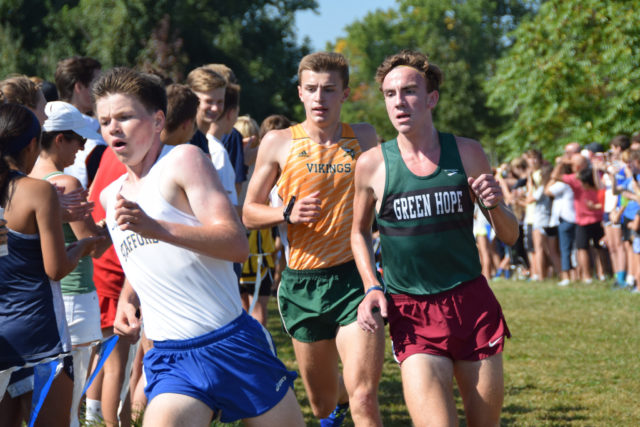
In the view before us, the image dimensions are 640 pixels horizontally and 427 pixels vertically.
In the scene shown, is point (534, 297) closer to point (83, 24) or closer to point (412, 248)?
point (412, 248)

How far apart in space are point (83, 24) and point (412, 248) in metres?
35.2

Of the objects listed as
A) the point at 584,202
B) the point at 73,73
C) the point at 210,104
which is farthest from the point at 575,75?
the point at 73,73

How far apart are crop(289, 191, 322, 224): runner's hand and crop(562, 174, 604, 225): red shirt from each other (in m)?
11.2

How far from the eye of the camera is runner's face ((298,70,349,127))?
218 inches

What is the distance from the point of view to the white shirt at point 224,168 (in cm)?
621

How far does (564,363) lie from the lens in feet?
30.9

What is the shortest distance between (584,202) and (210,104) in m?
10.3

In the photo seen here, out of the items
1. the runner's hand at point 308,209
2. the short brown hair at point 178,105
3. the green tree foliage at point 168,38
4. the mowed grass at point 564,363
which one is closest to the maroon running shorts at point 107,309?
the short brown hair at point 178,105

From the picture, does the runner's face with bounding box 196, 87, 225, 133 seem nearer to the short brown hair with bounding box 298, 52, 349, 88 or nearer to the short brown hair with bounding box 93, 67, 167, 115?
the short brown hair with bounding box 298, 52, 349, 88

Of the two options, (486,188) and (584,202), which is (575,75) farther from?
(486,188)

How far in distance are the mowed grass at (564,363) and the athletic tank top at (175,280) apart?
339 cm

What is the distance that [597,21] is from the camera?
84.2 feet

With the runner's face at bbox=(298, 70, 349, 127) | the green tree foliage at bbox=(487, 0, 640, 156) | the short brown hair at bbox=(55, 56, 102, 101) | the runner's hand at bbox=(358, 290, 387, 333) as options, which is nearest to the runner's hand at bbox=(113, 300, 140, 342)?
the runner's hand at bbox=(358, 290, 387, 333)

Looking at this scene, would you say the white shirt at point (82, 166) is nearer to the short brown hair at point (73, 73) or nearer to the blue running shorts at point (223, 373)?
the short brown hair at point (73, 73)
